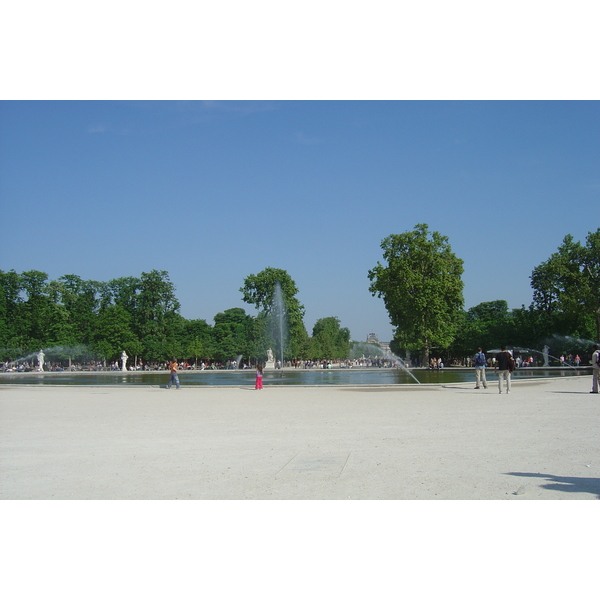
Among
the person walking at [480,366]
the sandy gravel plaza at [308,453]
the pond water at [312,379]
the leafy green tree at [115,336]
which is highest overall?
the leafy green tree at [115,336]

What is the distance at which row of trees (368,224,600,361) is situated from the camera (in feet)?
193

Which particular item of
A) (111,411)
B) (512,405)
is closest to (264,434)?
(111,411)

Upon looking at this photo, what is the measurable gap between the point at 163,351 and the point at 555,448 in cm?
7594

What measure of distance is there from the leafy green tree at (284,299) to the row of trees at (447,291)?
16663mm

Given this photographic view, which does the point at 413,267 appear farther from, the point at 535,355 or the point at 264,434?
the point at 264,434

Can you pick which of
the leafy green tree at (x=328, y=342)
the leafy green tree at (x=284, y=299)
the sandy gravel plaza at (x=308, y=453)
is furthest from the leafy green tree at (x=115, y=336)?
Result: the sandy gravel plaza at (x=308, y=453)

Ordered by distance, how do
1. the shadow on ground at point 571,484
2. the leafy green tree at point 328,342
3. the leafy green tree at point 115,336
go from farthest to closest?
the leafy green tree at point 328,342
the leafy green tree at point 115,336
the shadow on ground at point 571,484

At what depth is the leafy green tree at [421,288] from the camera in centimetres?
5919

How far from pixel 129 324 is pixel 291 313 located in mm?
24637

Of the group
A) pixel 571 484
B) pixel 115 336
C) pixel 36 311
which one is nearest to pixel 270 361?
pixel 115 336

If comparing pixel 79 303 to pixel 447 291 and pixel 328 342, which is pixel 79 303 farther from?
pixel 447 291

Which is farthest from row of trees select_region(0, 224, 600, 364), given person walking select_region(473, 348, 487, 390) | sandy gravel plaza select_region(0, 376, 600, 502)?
sandy gravel plaza select_region(0, 376, 600, 502)

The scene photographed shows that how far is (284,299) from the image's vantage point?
79.1 meters

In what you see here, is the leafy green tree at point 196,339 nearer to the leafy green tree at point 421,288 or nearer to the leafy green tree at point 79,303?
the leafy green tree at point 79,303
